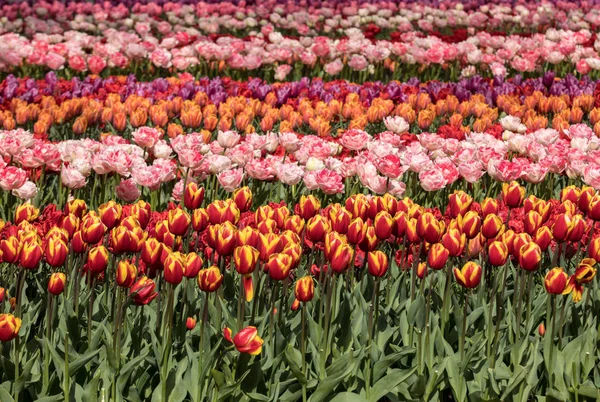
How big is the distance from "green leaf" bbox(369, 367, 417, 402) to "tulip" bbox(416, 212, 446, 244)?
0.52 meters

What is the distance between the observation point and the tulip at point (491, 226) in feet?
10.7

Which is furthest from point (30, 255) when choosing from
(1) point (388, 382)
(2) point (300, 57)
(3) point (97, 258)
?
(2) point (300, 57)

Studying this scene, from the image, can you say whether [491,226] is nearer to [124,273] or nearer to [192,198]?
[192,198]

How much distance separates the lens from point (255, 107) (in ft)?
23.5

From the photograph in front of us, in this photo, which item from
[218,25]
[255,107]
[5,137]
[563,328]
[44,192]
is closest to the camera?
[563,328]

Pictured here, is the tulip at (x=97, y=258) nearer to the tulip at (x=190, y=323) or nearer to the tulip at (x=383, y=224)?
the tulip at (x=190, y=323)

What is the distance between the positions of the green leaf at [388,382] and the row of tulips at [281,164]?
1.44 meters

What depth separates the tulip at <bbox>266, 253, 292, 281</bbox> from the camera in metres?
2.81

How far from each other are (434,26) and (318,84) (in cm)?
809

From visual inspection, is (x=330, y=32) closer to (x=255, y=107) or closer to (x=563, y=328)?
(x=255, y=107)

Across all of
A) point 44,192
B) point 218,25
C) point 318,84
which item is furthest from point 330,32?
point 44,192

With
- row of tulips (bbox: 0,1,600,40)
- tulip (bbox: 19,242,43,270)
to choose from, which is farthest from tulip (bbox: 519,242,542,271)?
row of tulips (bbox: 0,1,600,40)

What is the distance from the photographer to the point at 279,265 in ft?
9.23

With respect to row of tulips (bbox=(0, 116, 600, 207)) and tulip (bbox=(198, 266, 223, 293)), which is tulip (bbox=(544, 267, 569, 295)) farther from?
row of tulips (bbox=(0, 116, 600, 207))
